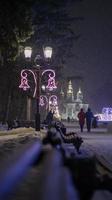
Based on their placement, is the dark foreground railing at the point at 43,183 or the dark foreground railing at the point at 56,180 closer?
the dark foreground railing at the point at 43,183

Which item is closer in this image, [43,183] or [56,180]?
[43,183]

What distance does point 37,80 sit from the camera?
113 ft

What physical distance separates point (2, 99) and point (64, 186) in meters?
56.7

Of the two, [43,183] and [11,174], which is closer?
[43,183]

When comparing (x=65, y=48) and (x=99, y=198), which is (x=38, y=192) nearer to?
(x=99, y=198)

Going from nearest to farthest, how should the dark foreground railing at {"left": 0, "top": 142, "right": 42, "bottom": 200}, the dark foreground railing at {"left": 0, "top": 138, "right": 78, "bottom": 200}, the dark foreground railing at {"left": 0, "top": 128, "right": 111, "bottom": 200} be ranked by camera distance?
the dark foreground railing at {"left": 0, "top": 138, "right": 78, "bottom": 200} < the dark foreground railing at {"left": 0, "top": 128, "right": 111, "bottom": 200} < the dark foreground railing at {"left": 0, "top": 142, "right": 42, "bottom": 200}

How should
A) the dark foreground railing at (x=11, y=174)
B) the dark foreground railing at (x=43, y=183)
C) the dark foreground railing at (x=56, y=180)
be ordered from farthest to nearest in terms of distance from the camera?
the dark foreground railing at (x=11, y=174) → the dark foreground railing at (x=56, y=180) → the dark foreground railing at (x=43, y=183)

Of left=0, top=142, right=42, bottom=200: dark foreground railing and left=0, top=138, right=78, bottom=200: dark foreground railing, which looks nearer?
left=0, top=138, right=78, bottom=200: dark foreground railing

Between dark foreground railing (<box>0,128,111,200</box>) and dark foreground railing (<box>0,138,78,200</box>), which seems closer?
dark foreground railing (<box>0,138,78,200</box>)

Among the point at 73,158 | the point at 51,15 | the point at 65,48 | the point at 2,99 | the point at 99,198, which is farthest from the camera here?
the point at 65,48

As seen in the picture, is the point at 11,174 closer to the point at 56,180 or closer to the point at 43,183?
the point at 56,180

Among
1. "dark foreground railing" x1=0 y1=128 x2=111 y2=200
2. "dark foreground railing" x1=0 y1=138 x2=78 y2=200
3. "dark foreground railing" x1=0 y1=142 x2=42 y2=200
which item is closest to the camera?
"dark foreground railing" x1=0 y1=138 x2=78 y2=200

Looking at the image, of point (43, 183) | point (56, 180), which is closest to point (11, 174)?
point (56, 180)

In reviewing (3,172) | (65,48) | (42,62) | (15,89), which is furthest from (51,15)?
(3,172)
